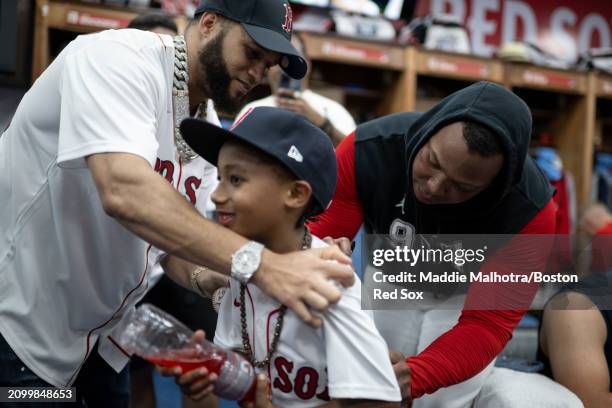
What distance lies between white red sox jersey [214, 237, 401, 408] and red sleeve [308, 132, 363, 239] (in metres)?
0.44

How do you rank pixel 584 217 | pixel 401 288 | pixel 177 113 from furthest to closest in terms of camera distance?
pixel 584 217, pixel 401 288, pixel 177 113

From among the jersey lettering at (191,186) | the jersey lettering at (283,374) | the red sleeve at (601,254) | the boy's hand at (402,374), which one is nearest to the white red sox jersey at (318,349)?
the jersey lettering at (283,374)

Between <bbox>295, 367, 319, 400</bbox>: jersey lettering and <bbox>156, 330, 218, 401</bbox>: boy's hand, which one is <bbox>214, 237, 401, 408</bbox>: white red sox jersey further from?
<bbox>156, 330, 218, 401</bbox>: boy's hand

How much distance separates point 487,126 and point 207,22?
0.68m

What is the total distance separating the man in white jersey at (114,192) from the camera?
1.01 metres

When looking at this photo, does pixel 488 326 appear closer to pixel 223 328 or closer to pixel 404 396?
pixel 404 396

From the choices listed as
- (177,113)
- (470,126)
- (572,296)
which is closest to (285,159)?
(177,113)

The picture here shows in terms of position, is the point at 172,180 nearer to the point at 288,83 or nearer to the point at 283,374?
the point at 283,374

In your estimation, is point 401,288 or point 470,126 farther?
point 401,288

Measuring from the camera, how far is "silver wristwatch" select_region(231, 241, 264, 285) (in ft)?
3.24

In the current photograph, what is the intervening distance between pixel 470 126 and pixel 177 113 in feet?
2.11

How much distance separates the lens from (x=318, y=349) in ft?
3.81

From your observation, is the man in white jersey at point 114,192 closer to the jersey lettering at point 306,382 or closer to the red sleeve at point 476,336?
the jersey lettering at point 306,382

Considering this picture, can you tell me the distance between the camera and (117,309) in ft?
4.66
